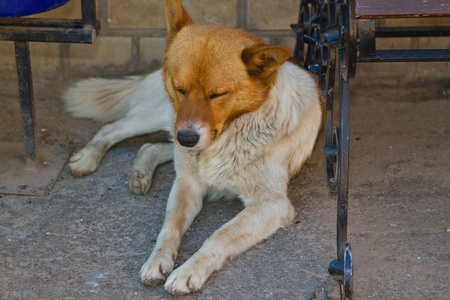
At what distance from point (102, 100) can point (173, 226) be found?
159cm

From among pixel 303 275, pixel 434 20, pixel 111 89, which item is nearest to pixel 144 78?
pixel 111 89

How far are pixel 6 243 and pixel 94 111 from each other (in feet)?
4.91

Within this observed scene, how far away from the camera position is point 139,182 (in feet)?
10.5

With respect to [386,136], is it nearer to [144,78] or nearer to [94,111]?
[144,78]

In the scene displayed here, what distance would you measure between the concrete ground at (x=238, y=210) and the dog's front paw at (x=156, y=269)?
0.15 ft

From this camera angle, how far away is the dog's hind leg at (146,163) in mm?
3219

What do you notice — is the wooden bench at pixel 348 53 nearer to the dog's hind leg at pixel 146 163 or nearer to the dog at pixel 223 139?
the dog at pixel 223 139

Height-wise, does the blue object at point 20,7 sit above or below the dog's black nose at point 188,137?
above

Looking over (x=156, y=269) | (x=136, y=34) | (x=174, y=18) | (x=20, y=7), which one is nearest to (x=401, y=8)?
(x=174, y=18)

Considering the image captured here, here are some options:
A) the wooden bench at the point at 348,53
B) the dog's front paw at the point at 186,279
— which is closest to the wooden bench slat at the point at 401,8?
the wooden bench at the point at 348,53

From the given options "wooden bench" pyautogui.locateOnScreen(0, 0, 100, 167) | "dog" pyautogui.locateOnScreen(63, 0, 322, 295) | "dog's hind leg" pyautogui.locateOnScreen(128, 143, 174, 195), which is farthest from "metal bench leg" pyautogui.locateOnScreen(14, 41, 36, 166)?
"dog's hind leg" pyautogui.locateOnScreen(128, 143, 174, 195)

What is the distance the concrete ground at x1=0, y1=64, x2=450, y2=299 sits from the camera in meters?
2.48

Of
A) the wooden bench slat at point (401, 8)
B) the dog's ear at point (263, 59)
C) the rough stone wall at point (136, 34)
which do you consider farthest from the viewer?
the rough stone wall at point (136, 34)

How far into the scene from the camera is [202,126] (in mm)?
2613
